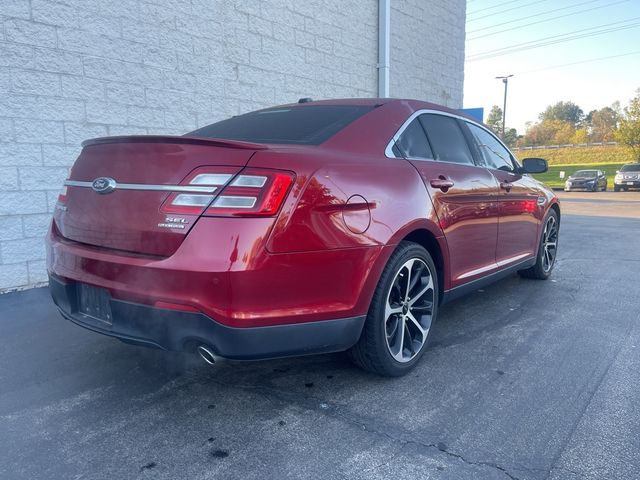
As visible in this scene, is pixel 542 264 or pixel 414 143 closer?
pixel 414 143

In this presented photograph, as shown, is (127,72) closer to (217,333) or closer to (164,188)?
(164,188)

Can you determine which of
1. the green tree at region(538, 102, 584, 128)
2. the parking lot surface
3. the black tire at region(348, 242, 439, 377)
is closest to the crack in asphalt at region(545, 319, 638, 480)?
the parking lot surface

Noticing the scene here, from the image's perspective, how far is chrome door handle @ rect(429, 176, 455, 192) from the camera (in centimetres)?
322

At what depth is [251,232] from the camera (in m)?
2.19

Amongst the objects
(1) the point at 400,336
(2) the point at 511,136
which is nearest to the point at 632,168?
(1) the point at 400,336

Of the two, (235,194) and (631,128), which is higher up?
(631,128)

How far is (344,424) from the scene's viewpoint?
2.49 meters

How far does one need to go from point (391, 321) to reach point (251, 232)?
46.9 inches

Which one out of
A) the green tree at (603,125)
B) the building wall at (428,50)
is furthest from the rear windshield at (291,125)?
the green tree at (603,125)

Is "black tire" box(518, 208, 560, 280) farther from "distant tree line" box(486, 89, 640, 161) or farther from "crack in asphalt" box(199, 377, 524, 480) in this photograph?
"distant tree line" box(486, 89, 640, 161)

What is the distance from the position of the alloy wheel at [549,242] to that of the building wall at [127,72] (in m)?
4.00

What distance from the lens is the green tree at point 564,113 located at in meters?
119

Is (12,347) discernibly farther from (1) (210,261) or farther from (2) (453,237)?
(2) (453,237)

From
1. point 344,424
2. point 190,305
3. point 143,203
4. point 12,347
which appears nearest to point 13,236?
point 12,347
